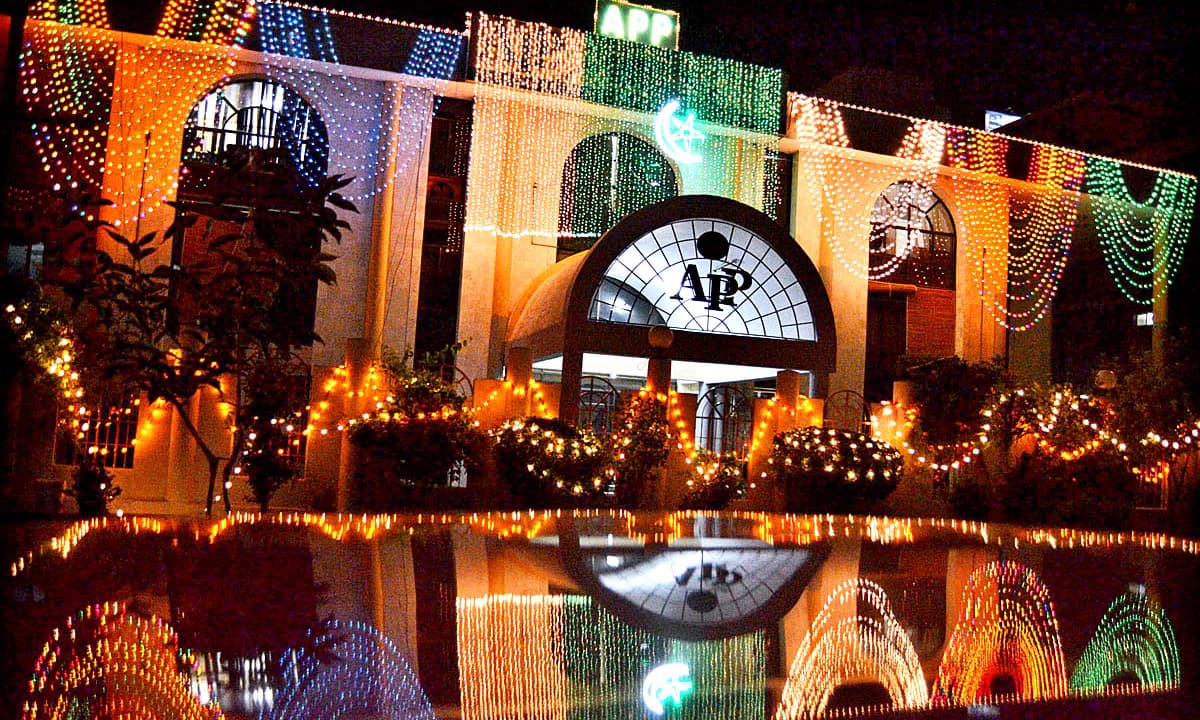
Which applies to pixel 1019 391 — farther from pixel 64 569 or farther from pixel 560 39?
pixel 64 569

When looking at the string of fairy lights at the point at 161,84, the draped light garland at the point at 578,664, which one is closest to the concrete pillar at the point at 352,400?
the string of fairy lights at the point at 161,84

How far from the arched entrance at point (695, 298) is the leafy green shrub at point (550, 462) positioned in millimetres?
2960

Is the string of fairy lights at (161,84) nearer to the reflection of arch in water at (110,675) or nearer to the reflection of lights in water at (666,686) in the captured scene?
the reflection of arch in water at (110,675)

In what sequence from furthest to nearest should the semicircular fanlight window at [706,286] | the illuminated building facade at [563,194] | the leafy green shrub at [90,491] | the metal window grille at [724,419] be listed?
1. the metal window grille at [724,419]
2. the semicircular fanlight window at [706,286]
3. the illuminated building facade at [563,194]
4. the leafy green shrub at [90,491]

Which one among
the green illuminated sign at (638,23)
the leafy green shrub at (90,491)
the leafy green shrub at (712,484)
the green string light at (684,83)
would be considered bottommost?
the leafy green shrub at (90,491)

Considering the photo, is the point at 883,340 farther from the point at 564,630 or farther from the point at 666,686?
the point at 666,686

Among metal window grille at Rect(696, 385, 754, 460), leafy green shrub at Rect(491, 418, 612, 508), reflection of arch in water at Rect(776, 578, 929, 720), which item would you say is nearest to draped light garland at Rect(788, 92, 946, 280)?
metal window grille at Rect(696, 385, 754, 460)

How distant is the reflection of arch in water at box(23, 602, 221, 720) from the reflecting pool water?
0.01 m

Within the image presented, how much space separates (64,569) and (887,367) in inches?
766

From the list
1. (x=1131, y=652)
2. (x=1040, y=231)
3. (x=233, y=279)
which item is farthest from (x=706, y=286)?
(x=1131, y=652)

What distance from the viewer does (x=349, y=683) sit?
12.8ft

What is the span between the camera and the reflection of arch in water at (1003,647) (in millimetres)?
4469

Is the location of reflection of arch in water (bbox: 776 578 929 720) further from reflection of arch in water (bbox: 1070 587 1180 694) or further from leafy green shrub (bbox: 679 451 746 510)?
leafy green shrub (bbox: 679 451 746 510)

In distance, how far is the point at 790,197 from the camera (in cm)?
2231
